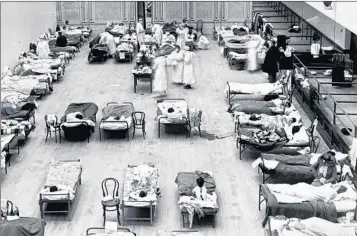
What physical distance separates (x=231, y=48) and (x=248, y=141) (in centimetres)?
1065

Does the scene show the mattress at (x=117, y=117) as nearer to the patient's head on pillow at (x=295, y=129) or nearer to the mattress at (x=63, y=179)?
the mattress at (x=63, y=179)

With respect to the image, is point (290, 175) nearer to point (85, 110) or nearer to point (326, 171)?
point (326, 171)

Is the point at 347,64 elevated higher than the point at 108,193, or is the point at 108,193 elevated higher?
the point at 347,64

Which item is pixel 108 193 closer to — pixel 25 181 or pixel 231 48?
pixel 25 181

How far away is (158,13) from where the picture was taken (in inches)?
1079

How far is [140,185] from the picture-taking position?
10070 mm

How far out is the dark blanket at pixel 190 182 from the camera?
988 cm

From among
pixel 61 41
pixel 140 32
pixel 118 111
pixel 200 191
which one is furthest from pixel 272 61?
pixel 200 191

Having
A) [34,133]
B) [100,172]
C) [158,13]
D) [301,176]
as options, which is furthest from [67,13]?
[301,176]

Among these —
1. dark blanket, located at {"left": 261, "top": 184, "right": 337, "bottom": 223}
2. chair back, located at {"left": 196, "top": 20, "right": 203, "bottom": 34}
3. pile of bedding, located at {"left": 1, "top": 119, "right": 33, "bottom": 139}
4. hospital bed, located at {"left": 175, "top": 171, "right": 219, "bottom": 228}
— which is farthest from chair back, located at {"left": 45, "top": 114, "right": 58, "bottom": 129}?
chair back, located at {"left": 196, "top": 20, "right": 203, "bottom": 34}

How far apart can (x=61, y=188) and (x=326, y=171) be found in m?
4.31

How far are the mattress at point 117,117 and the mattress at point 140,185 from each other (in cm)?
246

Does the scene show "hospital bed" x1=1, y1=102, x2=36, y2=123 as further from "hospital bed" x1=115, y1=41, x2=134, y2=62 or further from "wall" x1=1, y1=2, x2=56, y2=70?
"hospital bed" x1=115, y1=41, x2=134, y2=62

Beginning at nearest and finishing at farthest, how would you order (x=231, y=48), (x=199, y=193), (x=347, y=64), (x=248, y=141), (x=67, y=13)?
(x=199, y=193) → (x=248, y=141) → (x=347, y=64) → (x=231, y=48) → (x=67, y=13)
